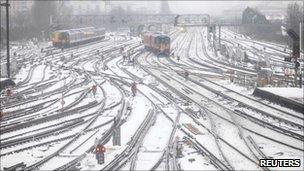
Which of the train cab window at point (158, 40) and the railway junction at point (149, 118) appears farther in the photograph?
the train cab window at point (158, 40)

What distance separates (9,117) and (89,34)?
52.2 meters

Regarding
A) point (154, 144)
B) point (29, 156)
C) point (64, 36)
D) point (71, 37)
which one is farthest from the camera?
point (71, 37)

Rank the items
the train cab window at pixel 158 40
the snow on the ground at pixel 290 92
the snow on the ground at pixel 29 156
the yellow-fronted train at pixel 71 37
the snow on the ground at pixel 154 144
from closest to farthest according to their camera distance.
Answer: the snow on the ground at pixel 154 144, the snow on the ground at pixel 29 156, the snow on the ground at pixel 290 92, the train cab window at pixel 158 40, the yellow-fronted train at pixel 71 37

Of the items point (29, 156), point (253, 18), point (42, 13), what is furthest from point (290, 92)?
point (42, 13)

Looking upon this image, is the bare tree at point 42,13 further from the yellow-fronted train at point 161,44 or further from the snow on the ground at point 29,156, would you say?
the snow on the ground at point 29,156

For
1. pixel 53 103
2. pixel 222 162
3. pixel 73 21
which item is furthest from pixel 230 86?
pixel 73 21

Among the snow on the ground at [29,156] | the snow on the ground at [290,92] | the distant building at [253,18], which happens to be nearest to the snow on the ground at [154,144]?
the snow on the ground at [29,156]

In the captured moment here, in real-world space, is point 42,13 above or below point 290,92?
above

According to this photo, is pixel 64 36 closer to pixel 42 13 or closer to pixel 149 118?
pixel 42 13

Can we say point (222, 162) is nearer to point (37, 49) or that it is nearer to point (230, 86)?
point (230, 86)

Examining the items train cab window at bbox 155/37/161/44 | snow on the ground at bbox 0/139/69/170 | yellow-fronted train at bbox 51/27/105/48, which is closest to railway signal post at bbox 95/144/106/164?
snow on the ground at bbox 0/139/69/170

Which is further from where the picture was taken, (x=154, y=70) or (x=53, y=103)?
(x=154, y=70)

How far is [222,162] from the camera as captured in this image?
56.1 ft

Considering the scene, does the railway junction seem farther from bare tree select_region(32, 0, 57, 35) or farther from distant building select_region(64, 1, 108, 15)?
distant building select_region(64, 1, 108, 15)
